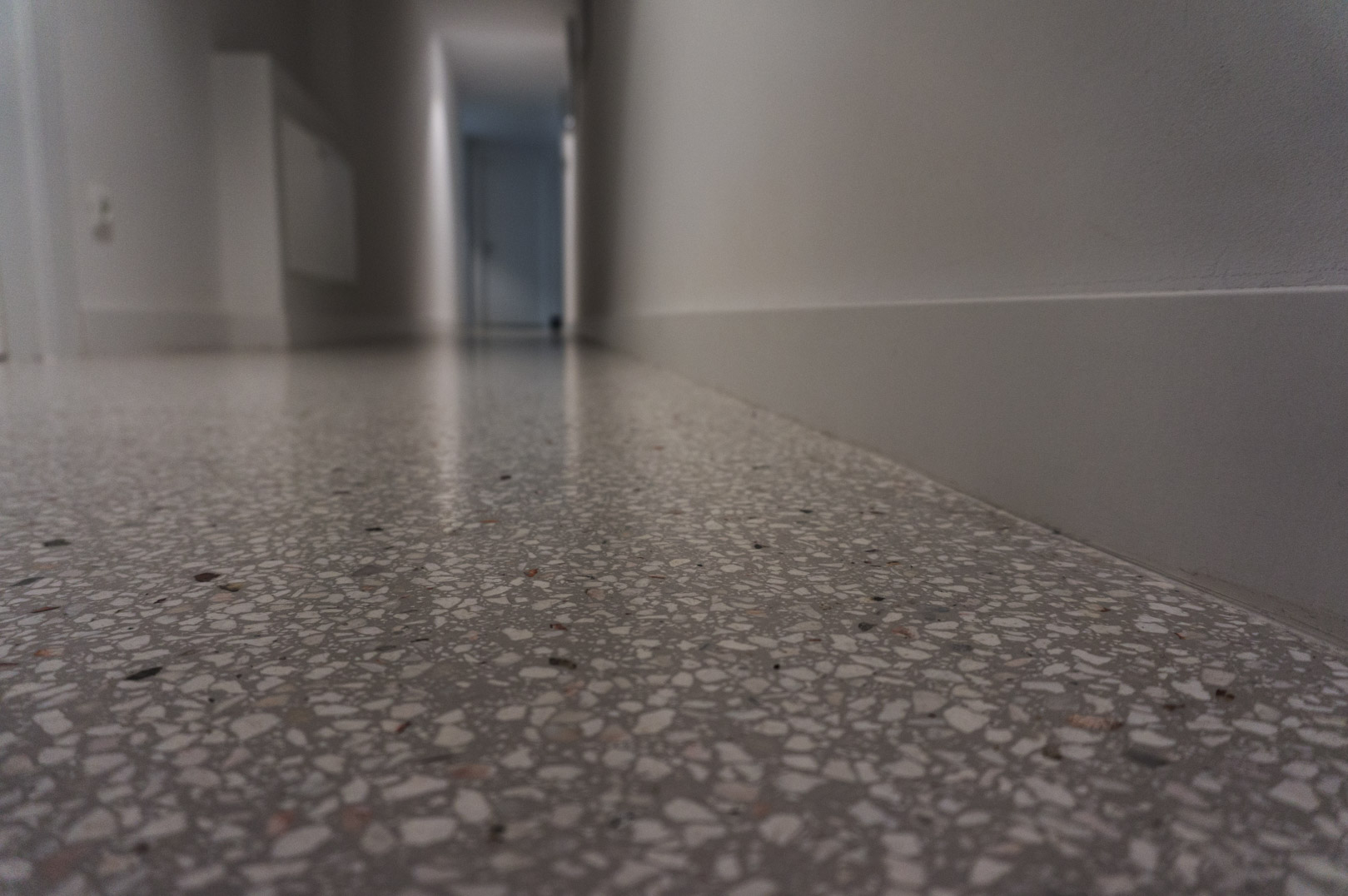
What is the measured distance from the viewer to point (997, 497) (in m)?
0.88

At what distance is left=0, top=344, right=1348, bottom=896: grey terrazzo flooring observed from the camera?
0.32 meters

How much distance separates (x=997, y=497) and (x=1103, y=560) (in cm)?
19

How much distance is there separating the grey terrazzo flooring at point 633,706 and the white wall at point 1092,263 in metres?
0.07

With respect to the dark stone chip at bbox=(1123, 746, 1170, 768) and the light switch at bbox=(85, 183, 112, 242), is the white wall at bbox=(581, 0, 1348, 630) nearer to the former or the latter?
the dark stone chip at bbox=(1123, 746, 1170, 768)

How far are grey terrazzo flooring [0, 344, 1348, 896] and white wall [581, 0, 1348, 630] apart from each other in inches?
2.9

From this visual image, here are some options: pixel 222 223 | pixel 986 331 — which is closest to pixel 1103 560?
pixel 986 331

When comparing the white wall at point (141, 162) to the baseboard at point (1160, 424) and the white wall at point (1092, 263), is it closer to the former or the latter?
the white wall at point (1092, 263)

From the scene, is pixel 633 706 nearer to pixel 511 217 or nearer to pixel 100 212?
pixel 100 212

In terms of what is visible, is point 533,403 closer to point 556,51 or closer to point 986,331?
point 986,331

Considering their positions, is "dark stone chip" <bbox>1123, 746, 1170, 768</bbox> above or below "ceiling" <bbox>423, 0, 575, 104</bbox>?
below

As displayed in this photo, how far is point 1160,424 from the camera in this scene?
653 millimetres

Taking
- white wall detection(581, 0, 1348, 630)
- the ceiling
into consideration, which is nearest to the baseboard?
white wall detection(581, 0, 1348, 630)

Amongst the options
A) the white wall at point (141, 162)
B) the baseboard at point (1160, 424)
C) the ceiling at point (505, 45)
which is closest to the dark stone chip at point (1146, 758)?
the baseboard at point (1160, 424)

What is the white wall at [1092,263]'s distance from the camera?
0.55 metres
